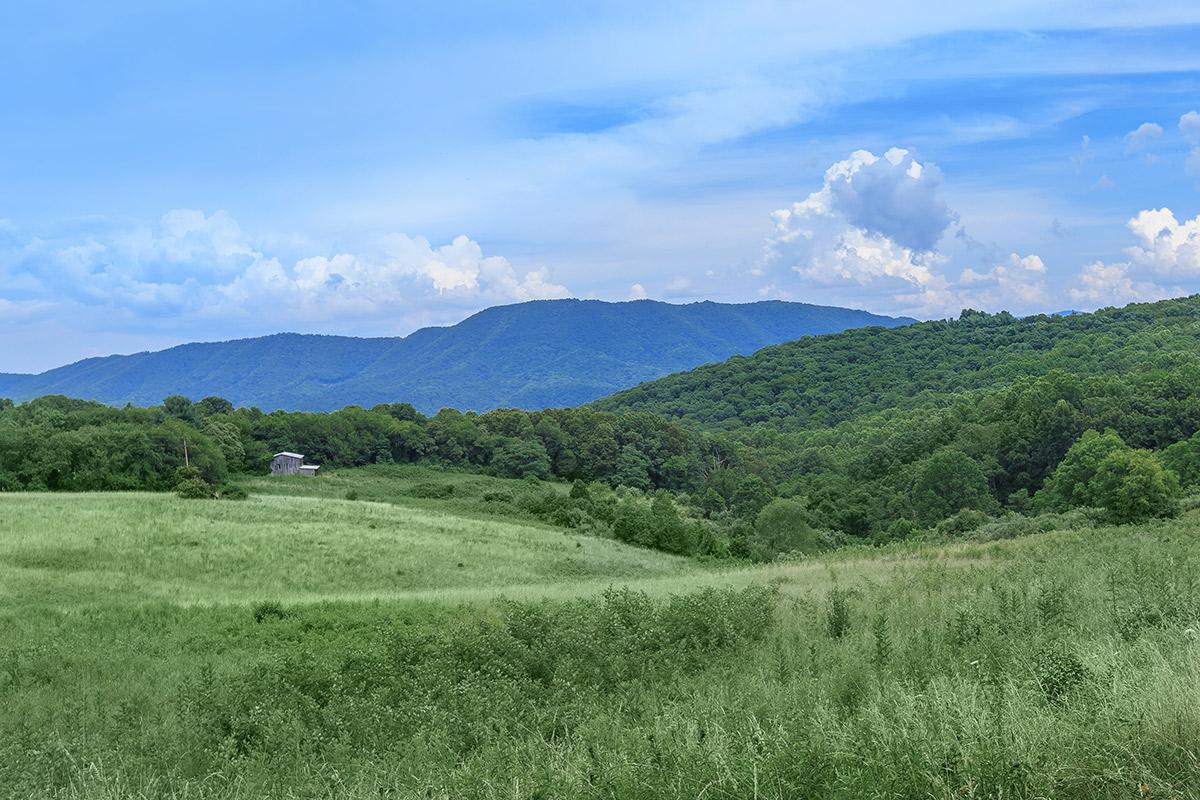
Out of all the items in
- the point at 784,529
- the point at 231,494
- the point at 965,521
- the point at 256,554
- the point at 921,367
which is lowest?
the point at 965,521

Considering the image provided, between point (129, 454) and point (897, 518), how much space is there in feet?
→ 208

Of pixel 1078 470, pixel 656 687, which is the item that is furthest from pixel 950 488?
pixel 656 687

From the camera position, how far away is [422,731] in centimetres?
786

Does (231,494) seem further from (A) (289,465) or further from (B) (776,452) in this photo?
(B) (776,452)

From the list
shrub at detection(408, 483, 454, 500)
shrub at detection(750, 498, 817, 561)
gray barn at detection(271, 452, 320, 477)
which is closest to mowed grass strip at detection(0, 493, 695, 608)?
shrub at detection(750, 498, 817, 561)

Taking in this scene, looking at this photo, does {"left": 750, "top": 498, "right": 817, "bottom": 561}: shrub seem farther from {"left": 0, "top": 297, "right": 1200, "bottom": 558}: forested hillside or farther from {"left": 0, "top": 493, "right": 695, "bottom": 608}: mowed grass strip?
{"left": 0, "top": 493, "right": 695, "bottom": 608}: mowed grass strip

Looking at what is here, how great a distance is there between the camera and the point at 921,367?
182625 millimetres

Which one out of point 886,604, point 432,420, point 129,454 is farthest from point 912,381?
point 886,604

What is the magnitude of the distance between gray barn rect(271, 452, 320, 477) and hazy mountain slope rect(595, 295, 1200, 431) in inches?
3842

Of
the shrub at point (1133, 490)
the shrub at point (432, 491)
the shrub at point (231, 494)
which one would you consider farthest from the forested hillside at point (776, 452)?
the shrub at point (432, 491)

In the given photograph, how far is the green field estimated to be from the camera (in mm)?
5105

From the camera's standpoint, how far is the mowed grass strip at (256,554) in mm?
24750

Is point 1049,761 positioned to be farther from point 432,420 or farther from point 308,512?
point 432,420

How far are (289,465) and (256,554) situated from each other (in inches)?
2305
